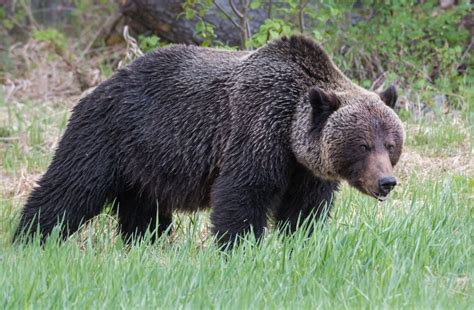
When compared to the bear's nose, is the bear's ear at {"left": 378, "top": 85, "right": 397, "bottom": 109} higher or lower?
higher

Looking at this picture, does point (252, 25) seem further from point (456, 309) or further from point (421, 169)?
point (456, 309)

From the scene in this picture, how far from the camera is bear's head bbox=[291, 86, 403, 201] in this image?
5914 mm

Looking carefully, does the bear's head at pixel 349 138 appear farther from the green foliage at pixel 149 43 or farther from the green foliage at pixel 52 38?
the green foliage at pixel 52 38

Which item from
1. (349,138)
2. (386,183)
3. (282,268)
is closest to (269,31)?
(349,138)

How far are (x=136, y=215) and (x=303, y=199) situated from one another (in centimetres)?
141

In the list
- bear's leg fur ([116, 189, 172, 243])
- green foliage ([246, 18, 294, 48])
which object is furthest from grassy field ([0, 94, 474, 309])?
green foliage ([246, 18, 294, 48])

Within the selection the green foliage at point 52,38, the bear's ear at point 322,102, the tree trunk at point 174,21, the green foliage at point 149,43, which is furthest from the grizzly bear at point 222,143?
the green foliage at point 52,38

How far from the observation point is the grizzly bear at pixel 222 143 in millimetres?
6102

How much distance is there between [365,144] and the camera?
5.95 meters

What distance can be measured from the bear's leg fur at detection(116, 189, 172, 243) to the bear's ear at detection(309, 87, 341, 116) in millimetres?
1612

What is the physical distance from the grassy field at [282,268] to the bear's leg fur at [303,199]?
0.26 metres

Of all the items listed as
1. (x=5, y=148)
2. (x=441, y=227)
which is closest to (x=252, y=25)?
(x=5, y=148)

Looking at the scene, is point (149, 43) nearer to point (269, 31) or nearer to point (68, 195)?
point (269, 31)

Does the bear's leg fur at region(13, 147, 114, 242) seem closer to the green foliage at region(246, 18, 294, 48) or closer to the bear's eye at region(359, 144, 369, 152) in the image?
the bear's eye at region(359, 144, 369, 152)
